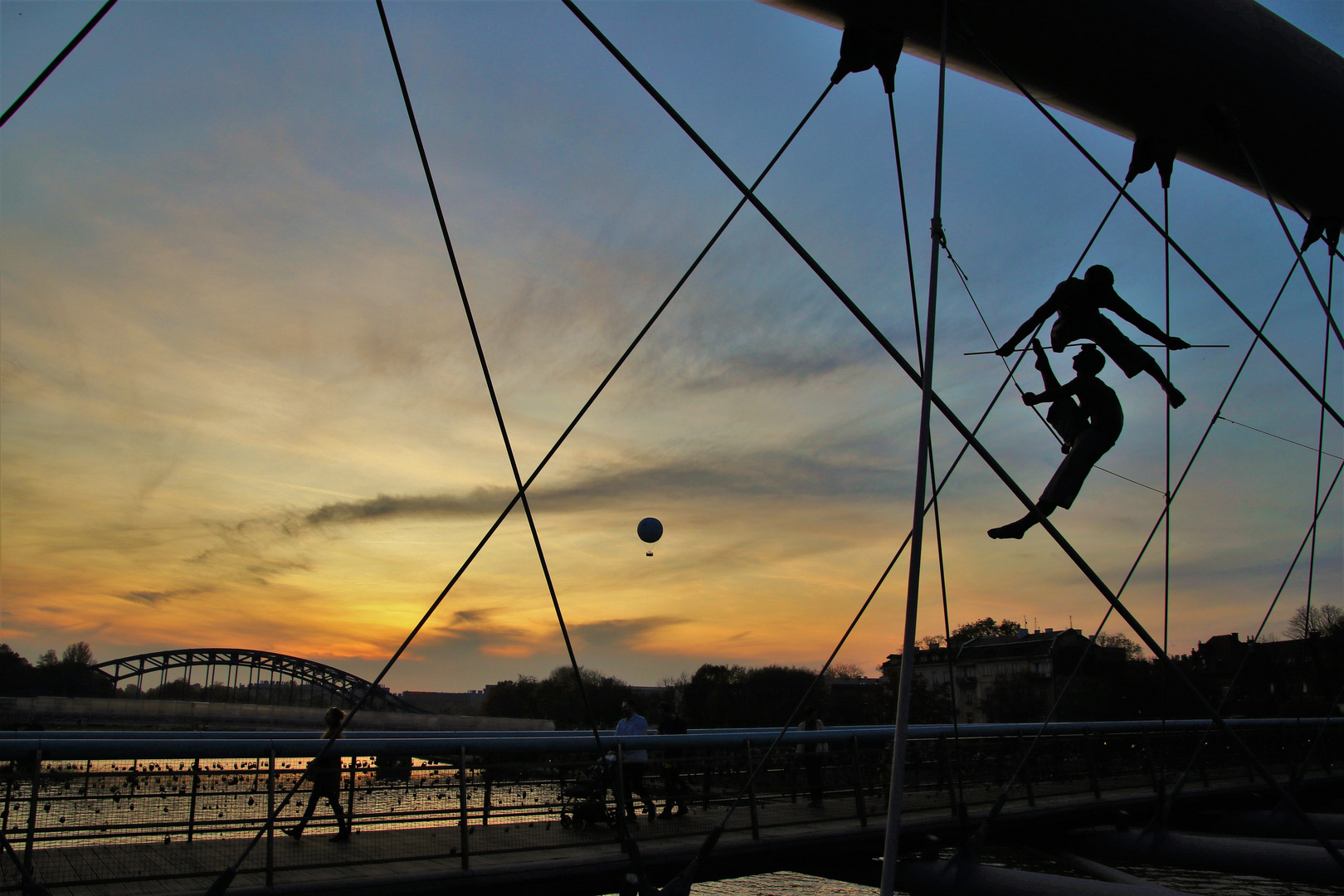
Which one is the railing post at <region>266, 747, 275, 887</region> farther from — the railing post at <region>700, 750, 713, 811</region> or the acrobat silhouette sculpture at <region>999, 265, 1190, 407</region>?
the acrobat silhouette sculpture at <region>999, 265, 1190, 407</region>

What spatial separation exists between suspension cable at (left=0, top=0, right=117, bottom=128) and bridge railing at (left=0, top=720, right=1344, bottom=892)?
4054 millimetres

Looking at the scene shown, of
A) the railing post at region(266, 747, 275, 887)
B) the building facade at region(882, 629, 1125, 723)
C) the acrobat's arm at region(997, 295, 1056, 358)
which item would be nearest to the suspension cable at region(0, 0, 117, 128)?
the railing post at region(266, 747, 275, 887)

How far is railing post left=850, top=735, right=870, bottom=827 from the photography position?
9484 mm

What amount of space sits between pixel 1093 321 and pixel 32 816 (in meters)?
7.54

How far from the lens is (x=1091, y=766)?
1232 centimetres

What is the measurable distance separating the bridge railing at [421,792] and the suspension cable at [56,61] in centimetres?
405

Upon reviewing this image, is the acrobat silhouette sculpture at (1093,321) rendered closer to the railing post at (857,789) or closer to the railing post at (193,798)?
the railing post at (857,789)

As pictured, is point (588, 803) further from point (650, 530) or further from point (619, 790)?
point (650, 530)

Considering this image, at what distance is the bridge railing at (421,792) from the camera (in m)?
6.32

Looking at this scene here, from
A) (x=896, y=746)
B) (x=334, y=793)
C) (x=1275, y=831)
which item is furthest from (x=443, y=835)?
(x=1275, y=831)

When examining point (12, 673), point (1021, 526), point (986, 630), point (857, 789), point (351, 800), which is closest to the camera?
point (1021, 526)

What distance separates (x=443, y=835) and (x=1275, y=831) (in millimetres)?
12156

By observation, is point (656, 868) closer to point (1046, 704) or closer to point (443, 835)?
point (443, 835)

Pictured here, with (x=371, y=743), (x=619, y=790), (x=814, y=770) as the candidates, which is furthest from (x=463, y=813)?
(x=814, y=770)
